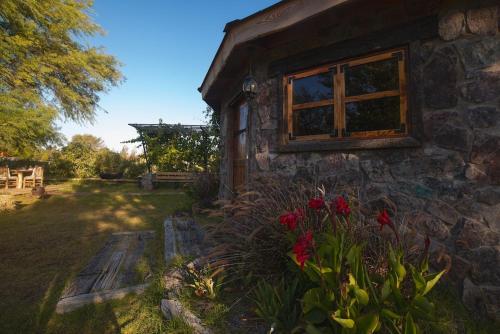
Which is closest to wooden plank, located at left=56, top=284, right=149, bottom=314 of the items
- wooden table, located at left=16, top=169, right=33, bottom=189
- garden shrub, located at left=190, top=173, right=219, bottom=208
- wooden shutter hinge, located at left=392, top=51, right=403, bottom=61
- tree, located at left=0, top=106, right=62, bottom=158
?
wooden shutter hinge, located at left=392, top=51, right=403, bottom=61

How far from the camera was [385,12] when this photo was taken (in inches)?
98.0

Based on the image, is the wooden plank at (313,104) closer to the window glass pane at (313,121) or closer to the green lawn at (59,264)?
the window glass pane at (313,121)

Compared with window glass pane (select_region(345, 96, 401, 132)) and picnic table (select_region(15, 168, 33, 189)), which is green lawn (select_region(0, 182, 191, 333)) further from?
picnic table (select_region(15, 168, 33, 189))

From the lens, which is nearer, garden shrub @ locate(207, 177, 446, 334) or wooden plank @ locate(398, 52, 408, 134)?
garden shrub @ locate(207, 177, 446, 334)

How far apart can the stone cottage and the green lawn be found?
6.89 ft

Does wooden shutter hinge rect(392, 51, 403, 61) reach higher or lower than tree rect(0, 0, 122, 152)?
lower

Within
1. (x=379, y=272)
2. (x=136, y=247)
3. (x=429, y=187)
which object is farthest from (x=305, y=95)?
(x=136, y=247)

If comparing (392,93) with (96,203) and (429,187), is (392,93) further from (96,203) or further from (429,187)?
(96,203)

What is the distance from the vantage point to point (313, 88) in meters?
3.04

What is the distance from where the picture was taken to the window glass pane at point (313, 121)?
292 centimetres

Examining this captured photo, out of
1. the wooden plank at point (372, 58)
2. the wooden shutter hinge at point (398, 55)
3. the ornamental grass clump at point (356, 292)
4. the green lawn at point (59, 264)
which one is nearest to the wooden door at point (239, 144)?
the green lawn at point (59, 264)

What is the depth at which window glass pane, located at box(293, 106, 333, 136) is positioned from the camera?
9.58ft

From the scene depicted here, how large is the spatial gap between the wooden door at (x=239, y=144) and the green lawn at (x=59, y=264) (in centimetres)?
173

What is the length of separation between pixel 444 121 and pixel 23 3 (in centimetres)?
1212
